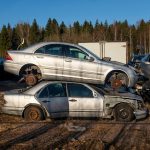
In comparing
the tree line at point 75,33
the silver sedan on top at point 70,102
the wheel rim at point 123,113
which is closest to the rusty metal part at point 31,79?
the silver sedan on top at point 70,102

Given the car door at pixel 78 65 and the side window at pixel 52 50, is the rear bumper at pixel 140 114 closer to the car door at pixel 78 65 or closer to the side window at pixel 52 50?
the car door at pixel 78 65

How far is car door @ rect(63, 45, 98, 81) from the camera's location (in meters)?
15.1

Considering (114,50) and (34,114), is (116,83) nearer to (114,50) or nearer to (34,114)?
(34,114)

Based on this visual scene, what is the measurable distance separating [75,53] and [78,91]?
1.35 metres

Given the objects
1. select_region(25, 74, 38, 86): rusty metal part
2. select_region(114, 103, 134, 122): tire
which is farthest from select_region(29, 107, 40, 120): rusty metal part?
select_region(114, 103, 134, 122): tire

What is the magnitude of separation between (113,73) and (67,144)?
6031 mm

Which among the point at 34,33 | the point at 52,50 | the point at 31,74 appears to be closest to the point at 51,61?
the point at 52,50

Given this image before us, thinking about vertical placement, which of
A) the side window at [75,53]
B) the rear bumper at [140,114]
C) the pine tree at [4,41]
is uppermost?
the pine tree at [4,41]

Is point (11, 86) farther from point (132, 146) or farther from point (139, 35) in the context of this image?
point (139, 35)

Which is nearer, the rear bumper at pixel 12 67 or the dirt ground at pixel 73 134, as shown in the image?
the dirt ground at pixel 73 134

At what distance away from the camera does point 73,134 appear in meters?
11.4

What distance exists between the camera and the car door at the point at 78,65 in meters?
15.1

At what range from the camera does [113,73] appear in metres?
15.6

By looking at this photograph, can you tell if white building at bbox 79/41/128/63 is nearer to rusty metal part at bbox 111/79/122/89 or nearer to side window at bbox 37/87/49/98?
rusty metal part at bbox 111/79/122/89
